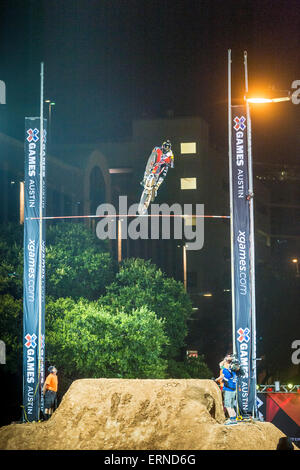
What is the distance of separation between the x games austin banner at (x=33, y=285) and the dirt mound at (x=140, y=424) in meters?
2.56

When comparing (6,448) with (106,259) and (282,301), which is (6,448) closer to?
(106,259)

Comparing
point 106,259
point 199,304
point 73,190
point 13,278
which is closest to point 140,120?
point 73,190

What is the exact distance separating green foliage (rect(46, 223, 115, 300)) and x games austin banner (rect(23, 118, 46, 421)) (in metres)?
12.3

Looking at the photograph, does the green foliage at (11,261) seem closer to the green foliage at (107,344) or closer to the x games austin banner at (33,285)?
the green foliage at (107,344)

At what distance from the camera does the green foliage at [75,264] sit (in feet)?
100.0

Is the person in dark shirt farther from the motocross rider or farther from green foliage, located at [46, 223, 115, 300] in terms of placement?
green foliage, located at [46, 223, 115, 300]

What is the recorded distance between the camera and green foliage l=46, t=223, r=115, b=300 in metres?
30.5

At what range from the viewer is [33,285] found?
17469 millimetres

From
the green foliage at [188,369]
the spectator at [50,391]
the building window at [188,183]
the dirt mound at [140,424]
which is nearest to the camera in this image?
the dirt mound at [140,424]

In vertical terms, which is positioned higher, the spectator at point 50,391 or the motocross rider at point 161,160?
the motocross rider at point 161,160

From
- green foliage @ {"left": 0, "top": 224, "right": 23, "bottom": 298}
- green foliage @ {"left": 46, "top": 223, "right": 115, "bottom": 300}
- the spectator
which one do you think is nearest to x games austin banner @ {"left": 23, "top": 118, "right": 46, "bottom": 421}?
the spectator

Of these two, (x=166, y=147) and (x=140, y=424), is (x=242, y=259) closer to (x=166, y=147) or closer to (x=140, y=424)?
(x=140, y=424)

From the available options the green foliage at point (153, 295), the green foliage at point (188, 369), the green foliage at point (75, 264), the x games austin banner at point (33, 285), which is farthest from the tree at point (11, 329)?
the green foliage at point (188, 369)

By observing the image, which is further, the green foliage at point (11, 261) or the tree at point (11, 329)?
the green foliage at point (11, 261)
